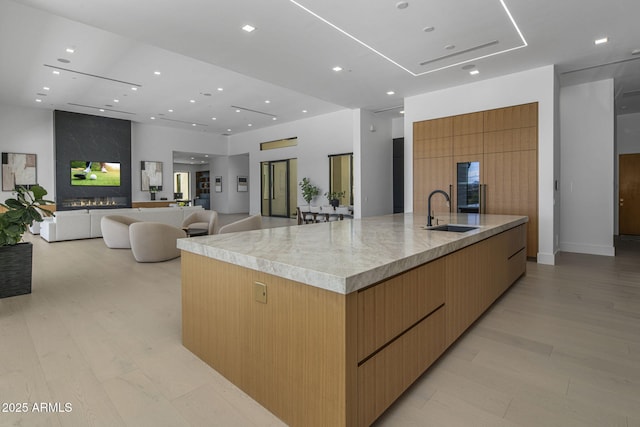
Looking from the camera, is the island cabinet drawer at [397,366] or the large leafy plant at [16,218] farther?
the large leafy plant at [16,218]

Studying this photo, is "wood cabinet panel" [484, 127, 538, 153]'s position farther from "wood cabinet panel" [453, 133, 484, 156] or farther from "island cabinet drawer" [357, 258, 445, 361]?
"island cabinet drawer" [357, 258, 445, 361]

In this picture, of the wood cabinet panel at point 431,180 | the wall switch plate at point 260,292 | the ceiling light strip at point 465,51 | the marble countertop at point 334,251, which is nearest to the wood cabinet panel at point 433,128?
the wood cabinet panel at point 431,180

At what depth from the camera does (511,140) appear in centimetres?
598

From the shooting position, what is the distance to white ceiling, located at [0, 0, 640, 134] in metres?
3.88

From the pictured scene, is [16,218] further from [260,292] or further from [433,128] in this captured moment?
[433,128]

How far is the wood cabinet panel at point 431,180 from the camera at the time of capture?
22.3ft

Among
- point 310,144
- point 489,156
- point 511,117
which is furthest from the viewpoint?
point 310,144

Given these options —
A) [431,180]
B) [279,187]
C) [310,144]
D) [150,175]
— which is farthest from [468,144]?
[150,175]

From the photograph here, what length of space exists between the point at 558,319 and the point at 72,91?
36.5 ft

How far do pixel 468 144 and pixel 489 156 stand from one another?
1.52 ft

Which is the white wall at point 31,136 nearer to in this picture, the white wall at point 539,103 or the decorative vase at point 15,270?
the decorative vase at point 15,270

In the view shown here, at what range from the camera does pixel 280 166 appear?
13.5 m

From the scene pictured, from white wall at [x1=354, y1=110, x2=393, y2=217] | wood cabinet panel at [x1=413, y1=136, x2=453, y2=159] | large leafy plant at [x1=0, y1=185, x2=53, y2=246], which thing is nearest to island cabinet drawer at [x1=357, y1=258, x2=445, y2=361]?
large leafy plant at [x1=0, y1=185, x2=53, y2=246]

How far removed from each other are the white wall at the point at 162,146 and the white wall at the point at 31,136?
2423 mm
